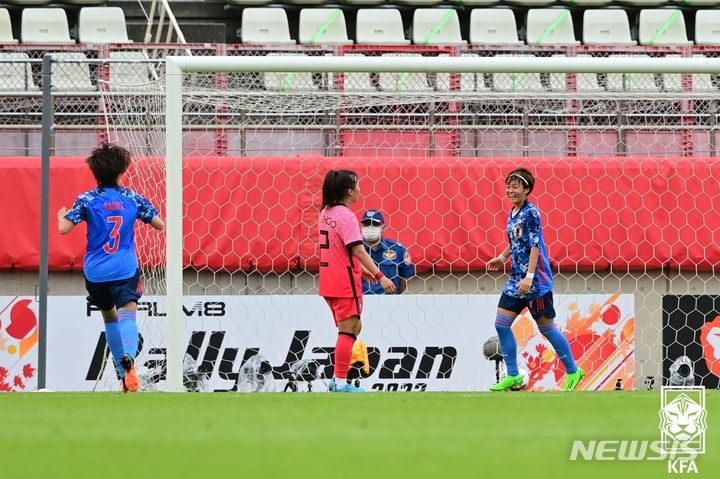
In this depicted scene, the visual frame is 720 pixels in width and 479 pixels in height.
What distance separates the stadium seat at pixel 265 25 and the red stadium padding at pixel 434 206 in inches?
198

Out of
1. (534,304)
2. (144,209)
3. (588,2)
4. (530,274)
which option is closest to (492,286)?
(534,304)

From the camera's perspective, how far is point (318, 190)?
891 cm

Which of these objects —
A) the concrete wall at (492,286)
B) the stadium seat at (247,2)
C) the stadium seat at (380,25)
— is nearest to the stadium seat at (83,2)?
the stadium seat at (247,2)

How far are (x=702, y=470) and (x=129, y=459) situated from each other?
1485 mm

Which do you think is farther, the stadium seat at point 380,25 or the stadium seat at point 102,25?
the stadium seat at point 380,25

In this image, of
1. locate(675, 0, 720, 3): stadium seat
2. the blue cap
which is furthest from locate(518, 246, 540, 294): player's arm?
locate(675, 0, 720, 3): stadium seat

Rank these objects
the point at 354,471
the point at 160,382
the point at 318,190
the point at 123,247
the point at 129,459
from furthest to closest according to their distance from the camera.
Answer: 1. the point at 318,190
2. the point at 160,382
3. the point at 123,247
4. the point at 129,459
5. the point at 354,471

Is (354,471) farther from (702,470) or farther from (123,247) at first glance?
(123,247)

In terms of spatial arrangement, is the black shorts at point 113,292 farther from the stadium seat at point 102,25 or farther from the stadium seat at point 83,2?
the stadium seat at point 83,2

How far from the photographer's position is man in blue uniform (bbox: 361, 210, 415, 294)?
8.38 meters

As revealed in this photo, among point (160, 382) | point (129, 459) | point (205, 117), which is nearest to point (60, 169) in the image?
point (205, 117)

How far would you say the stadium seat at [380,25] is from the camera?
44.9ft

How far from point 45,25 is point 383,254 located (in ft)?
23.7

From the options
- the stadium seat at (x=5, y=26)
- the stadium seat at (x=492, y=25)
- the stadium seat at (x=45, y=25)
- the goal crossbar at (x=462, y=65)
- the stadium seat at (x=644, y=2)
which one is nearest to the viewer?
the goal crossbar at (x=462, y=65)
